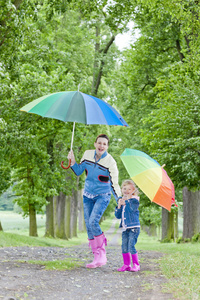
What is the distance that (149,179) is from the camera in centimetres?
625

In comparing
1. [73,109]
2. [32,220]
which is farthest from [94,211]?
[32,220]

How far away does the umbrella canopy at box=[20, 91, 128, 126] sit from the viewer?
6.74 m

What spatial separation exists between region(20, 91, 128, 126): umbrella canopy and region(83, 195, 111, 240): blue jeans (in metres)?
1.40

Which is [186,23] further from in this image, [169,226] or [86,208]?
[169,226]

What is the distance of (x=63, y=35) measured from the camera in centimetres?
2191

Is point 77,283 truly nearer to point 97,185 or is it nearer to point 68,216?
point 97,185

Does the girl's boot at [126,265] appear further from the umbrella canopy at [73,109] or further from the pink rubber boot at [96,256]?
the umbrella canopy at [73,109]

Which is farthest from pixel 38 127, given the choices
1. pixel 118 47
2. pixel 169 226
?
pixel 169 226

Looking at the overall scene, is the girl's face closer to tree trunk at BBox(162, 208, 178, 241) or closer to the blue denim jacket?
the blue denim jacket

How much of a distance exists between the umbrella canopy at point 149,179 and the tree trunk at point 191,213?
476 inches

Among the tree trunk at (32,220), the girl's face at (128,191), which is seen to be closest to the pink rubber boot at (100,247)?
the girl's face at (128,191)

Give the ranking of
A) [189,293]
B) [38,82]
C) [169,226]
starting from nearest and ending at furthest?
[189,293] < [38,82] < [169,226]

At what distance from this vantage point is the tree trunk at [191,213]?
18031 mm

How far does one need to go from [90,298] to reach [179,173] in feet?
25.4
